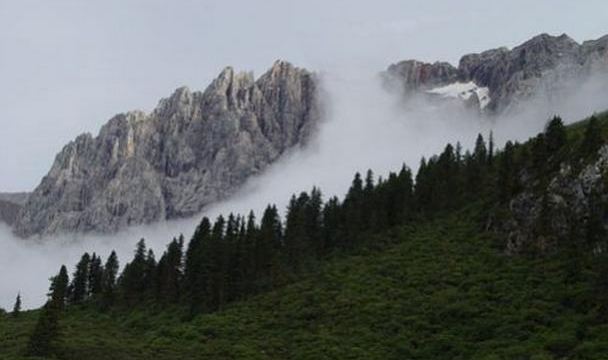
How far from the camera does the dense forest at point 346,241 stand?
8750cm

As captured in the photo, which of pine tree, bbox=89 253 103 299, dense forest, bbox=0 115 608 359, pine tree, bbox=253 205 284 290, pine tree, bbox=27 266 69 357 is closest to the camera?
pine tree, bbox=27 266 69 357

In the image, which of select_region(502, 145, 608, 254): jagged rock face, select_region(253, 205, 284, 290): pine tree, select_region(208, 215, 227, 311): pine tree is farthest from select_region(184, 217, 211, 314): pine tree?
select_region(502, 145, 608, 254): jagged rock face

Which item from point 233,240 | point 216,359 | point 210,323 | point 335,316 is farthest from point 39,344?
point 233,240

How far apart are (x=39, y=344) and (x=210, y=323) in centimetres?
2665

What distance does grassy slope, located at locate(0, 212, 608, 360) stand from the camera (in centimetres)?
6675

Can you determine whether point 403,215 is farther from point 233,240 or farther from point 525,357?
point 525,357

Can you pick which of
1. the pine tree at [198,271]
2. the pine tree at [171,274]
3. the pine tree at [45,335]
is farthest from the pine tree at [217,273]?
the pine tree at [45,335]

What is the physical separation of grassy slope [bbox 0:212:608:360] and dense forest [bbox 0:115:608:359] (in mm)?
2560

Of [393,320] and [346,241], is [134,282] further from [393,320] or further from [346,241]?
[393,320]

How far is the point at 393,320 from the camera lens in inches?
3147

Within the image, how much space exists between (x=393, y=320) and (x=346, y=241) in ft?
189

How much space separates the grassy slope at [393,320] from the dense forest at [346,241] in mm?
2560

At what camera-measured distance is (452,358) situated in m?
64.7

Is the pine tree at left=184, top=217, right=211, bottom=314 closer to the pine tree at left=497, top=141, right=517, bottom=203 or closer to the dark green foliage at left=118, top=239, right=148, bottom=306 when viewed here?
the dark green foliage at left=118, top=239, right=148, bottom=306
